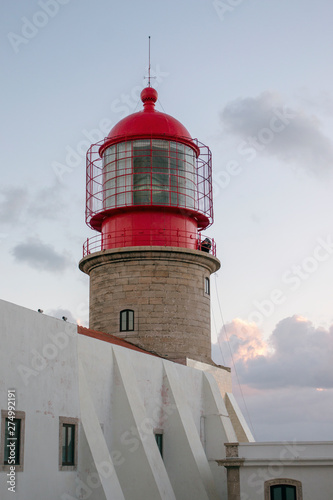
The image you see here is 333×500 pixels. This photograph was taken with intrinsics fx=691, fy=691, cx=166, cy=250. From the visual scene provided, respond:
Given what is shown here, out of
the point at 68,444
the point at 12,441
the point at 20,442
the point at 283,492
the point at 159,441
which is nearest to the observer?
the point at 12,441

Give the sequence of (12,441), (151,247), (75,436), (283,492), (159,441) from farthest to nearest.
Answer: (151,247) < (159,441) < (283,492) < (75,436) < (12,441)

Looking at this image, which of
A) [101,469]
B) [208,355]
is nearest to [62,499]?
[101,469]

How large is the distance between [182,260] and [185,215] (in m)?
2.01

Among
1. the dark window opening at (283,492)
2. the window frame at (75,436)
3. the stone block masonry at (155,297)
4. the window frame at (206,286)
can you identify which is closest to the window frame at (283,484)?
the dark window opening at (283,492)

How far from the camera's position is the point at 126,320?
1086 inches

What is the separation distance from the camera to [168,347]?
27.1m

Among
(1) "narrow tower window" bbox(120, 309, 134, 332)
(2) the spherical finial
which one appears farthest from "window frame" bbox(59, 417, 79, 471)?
(2) the spherical finial

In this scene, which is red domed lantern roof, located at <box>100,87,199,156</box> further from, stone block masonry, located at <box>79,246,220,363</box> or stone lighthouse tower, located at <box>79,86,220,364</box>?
stone block masonry, located at <box>79,246,220,363</box>

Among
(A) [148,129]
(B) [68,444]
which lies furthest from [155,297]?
(B) [68,444]

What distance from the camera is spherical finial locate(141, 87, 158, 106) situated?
30.0 m

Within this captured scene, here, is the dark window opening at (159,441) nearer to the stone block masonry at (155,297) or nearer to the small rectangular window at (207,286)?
the stone block masonry at (155,297)

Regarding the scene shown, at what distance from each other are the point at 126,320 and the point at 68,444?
34.6 feet

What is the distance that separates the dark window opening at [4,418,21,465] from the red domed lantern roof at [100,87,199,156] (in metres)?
15.5

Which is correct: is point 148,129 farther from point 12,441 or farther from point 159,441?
point 12,441
